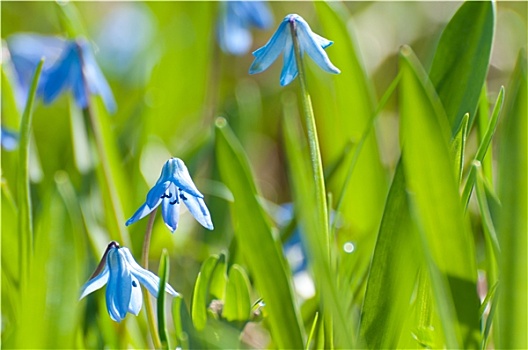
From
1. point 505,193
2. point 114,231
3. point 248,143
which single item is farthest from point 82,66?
point 505,193

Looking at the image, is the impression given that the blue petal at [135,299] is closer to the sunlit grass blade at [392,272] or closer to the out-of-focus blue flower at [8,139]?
the sunlit grass blade at [392,272]

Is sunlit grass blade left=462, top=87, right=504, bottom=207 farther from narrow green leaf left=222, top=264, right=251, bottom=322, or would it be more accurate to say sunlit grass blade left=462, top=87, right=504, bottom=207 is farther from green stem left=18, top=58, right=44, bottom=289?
green stem left=18, top=58, right=44, bottom=289

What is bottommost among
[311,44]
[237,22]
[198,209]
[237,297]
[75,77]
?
[237,297]

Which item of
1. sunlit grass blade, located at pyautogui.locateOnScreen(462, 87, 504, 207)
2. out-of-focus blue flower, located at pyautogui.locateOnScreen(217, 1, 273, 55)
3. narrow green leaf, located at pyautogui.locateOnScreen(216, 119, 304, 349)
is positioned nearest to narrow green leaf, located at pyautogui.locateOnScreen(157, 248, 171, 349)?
narrow green leaf, located at pyautogui.locateOnScreen(216, 119, 304, 349)

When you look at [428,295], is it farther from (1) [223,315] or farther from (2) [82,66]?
(2) [82,66]

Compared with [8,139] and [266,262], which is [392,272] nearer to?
[266,262]

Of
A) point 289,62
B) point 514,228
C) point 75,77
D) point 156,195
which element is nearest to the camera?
point 514,228

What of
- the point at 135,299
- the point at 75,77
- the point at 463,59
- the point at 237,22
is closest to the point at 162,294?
the point at 135,299
